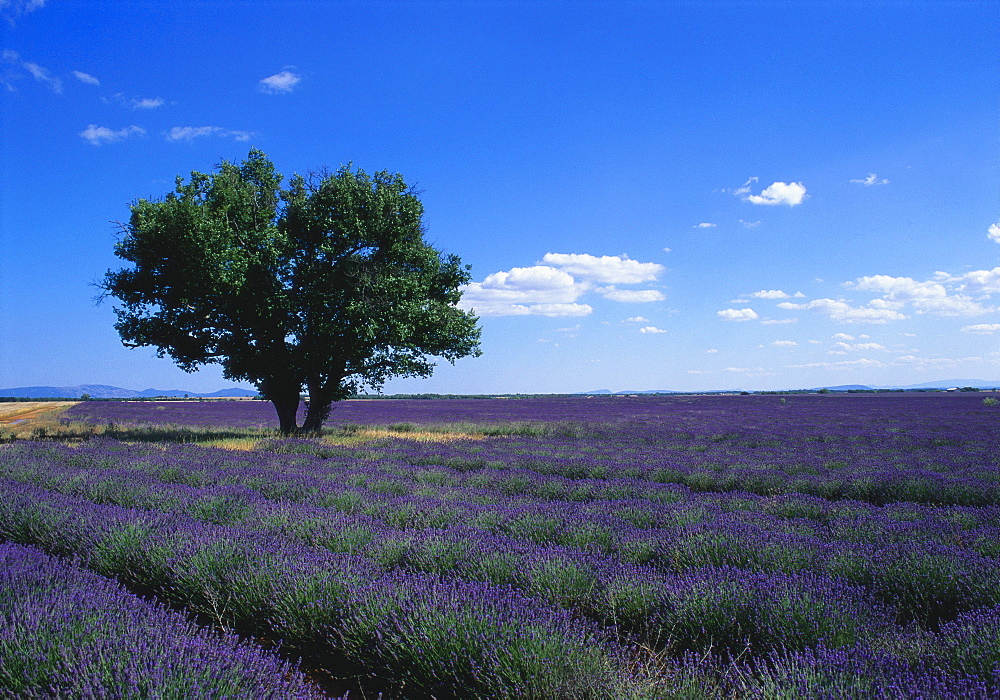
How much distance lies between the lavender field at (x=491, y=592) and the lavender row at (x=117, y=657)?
0.5 inches

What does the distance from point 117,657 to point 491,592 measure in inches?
68.8

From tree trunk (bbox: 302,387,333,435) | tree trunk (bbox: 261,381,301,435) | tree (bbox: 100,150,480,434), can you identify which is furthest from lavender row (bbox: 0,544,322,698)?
tree trunk (bbox: 302,387,333,435)

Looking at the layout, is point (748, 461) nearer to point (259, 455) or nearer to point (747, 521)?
point (747, 521)

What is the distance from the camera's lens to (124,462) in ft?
28.4

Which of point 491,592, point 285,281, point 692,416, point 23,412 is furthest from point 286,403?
point 23,412

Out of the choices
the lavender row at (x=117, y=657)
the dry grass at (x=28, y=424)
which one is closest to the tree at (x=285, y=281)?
the dry grass at (x=28, y=424)

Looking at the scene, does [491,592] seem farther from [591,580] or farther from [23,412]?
[23,412]

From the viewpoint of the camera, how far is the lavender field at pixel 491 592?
7.50ft

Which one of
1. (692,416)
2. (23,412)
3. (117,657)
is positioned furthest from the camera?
(23,412)

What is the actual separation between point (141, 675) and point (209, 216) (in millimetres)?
13624

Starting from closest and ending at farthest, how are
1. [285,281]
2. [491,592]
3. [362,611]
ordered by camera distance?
[362,611] → [491,592] → [285,281]

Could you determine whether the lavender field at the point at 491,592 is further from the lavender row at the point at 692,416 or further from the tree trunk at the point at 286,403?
the lavender row at the point at 692,416

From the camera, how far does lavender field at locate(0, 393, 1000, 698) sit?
2.29 metres

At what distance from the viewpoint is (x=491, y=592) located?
302cm
